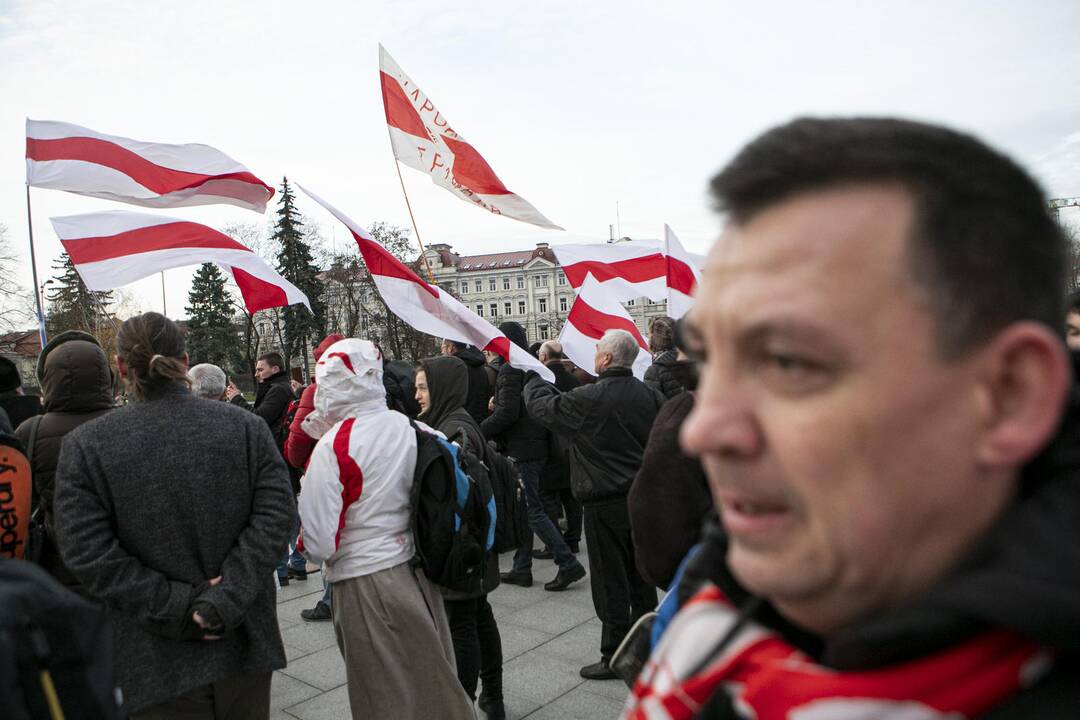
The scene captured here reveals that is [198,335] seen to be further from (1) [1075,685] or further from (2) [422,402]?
(1) [1075,685]

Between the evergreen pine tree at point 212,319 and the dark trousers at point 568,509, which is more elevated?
the evergreen pine tree at point 212,319

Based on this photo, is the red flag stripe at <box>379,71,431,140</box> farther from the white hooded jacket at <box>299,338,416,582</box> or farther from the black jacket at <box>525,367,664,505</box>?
the white hooded jacket at <box>299,338,416,582</box>

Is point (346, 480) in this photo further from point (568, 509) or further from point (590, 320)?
point (568, 509)

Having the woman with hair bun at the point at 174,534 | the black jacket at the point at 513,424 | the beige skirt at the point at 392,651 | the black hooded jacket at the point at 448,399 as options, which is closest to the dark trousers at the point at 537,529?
the black jacket at the point at 513,424

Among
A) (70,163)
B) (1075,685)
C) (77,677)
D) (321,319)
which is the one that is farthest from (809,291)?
(321,319)

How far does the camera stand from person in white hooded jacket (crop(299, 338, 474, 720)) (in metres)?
3.50

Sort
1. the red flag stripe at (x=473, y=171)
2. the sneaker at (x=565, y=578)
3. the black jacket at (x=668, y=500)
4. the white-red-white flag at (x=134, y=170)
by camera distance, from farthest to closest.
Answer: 1. the red flag stripe at (x=473, y=171)
2. the sneaker at (x=565, y=578)
3. the white-red-white flag at (x=134, y=170)
4. the black jacket at (x=668, y=500)

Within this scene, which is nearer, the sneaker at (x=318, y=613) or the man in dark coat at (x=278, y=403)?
the sneaker at (x=318, y=613)

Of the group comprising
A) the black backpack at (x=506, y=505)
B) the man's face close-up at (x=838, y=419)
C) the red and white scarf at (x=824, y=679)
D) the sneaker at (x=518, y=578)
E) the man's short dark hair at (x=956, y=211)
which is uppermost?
the man's short dark hair at (x=956, y=211)

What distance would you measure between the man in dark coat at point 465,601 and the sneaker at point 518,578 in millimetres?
2387

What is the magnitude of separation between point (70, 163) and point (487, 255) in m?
98.9

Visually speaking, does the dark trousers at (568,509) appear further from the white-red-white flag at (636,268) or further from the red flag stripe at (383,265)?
the red flag stripe at (383,265)

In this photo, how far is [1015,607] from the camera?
2.29ft

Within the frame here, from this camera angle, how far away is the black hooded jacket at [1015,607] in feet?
2.27
